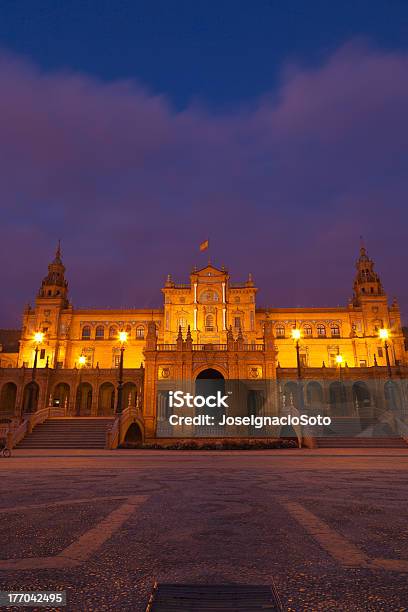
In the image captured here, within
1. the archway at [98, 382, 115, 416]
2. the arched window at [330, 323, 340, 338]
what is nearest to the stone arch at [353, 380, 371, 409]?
the arched window at [330, 323, 340, 338]

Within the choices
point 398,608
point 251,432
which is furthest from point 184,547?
point 251,432

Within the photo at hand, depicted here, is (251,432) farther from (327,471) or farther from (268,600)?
(268,600)

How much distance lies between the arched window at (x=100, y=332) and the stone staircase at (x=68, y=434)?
44.4m

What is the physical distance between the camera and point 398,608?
296 cm

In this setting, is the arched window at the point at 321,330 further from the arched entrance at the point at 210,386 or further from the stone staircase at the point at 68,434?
the stone staircase at the point at 68,434

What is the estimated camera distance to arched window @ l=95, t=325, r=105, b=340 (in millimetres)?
76394

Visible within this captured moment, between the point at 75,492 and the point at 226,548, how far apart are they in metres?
5.38

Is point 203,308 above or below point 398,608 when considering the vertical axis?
above

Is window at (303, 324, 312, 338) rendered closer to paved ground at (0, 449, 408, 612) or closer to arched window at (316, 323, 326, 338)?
arched window at (316, 323, 326, 338)

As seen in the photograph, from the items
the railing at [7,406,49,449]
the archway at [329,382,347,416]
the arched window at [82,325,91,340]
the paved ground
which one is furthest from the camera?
the arched window at [82,325,91,340]

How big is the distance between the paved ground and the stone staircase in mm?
18011

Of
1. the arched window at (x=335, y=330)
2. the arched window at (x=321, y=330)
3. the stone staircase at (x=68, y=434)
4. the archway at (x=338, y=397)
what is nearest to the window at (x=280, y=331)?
the arched window at (x=321, y=330)

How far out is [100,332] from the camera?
3024 inches

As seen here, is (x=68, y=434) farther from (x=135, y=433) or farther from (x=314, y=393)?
(x=314, y=393)
